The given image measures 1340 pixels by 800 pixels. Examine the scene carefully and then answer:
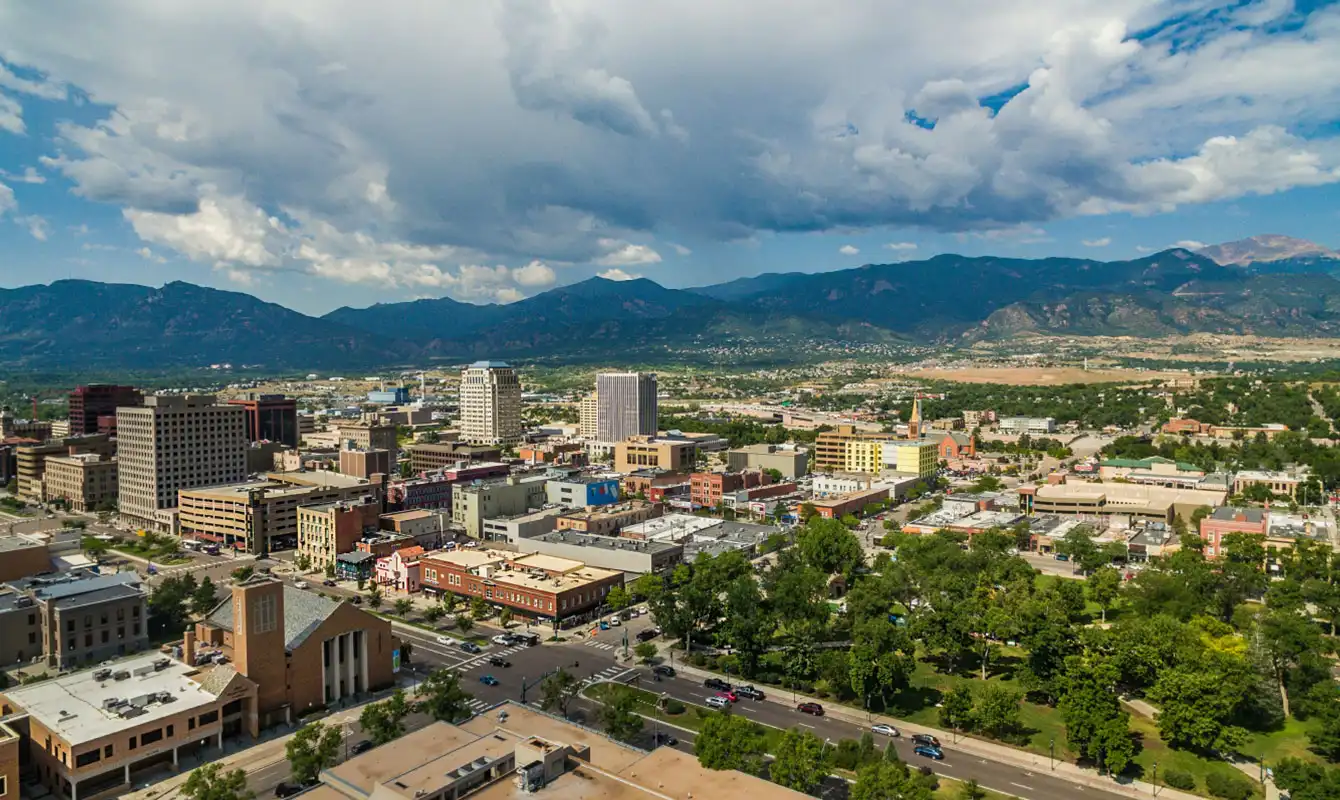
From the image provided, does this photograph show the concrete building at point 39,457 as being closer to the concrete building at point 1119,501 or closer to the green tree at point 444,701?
the green tree at point 444,701

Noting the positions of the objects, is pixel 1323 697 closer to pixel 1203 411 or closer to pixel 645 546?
pixel 645 546

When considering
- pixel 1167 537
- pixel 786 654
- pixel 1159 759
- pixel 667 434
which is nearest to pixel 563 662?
pixel 786 654

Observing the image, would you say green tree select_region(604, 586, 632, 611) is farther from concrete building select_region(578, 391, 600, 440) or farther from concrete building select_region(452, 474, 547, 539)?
concrete building select_region(578, 391, 600, 440)

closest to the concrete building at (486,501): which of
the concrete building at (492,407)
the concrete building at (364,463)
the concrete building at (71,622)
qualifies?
the concrete building at (364,463)

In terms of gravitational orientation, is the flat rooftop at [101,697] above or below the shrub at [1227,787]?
above

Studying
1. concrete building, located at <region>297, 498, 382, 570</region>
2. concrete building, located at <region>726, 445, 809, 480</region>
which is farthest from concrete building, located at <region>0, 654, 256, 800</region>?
concrete building, located at <region>726, 445, 809, 480</region>

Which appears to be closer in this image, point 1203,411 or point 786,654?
point 786,654

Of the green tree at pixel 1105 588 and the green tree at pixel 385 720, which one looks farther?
the green tree at pixel 1105 588

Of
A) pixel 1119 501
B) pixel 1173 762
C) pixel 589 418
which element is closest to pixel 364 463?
pixel 589 418
